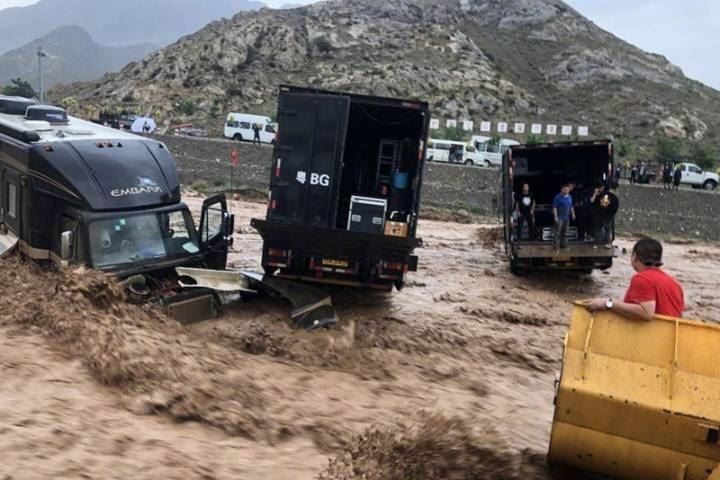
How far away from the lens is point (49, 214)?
926 centimetres

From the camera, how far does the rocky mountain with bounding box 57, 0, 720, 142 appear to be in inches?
2601

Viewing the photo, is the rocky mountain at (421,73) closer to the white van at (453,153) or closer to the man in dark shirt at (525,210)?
the white van at (453,153)

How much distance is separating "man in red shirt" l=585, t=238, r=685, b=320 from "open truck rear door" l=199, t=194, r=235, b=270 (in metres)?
6.27

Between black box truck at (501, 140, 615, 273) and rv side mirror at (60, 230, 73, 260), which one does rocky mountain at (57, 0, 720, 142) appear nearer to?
black box truck at (501, 140, 615, 273)

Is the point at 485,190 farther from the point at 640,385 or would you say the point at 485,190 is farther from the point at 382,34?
the point at 382,34

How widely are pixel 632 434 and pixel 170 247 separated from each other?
662 cm

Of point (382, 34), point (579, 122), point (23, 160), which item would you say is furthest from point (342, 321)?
point (382, 34)

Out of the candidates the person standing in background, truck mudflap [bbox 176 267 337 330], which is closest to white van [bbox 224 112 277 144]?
the person standing in background

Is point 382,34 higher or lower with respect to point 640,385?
higher

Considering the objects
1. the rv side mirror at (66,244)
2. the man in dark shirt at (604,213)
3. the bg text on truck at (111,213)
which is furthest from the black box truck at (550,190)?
the rv side mirror at (66,244)

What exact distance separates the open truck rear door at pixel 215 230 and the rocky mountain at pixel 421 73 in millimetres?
52591

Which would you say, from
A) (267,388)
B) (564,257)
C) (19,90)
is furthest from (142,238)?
(19,90)

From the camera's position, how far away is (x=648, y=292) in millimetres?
4781

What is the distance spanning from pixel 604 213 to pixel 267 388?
1026 centimetres
